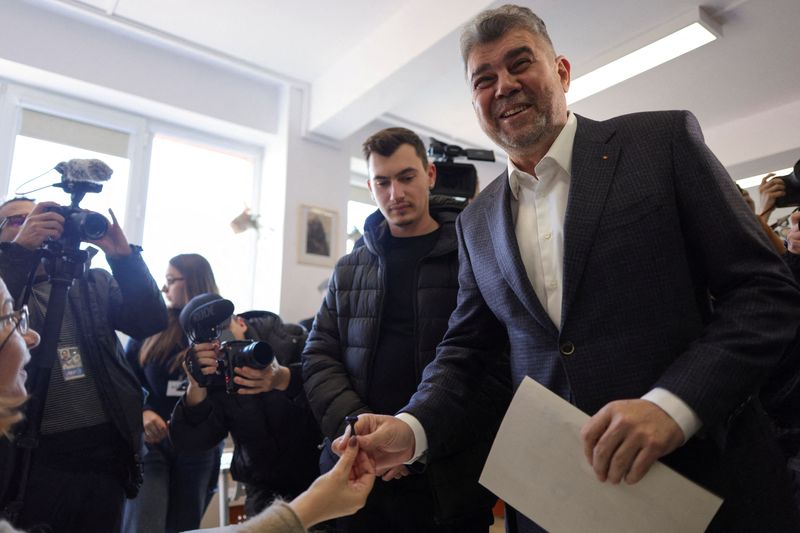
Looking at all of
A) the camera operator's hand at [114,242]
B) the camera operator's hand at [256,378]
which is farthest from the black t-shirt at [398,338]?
the camera operator's hand at [114,242]

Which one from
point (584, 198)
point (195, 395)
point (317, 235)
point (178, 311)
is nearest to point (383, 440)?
point (584, 198)

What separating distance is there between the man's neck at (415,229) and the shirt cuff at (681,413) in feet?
3.48

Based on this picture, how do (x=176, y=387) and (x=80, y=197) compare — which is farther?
(x=176, y=387)

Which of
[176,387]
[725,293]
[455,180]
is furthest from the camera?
[176,387]

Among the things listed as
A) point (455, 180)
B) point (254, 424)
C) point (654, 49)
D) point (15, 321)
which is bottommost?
point (254, 424)

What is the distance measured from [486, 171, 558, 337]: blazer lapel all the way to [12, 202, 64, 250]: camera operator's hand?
4.15 ft

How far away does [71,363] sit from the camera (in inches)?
64.1

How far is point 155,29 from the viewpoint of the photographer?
3822 mm

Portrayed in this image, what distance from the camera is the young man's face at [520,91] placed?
1.11 meters

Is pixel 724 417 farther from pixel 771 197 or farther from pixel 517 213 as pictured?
pixel 771 197

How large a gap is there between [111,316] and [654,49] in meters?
3.94

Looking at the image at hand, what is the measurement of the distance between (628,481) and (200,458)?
76.9 inches

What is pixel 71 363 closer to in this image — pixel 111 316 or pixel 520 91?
pixel 111 316

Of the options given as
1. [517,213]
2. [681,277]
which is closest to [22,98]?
[517,213]
